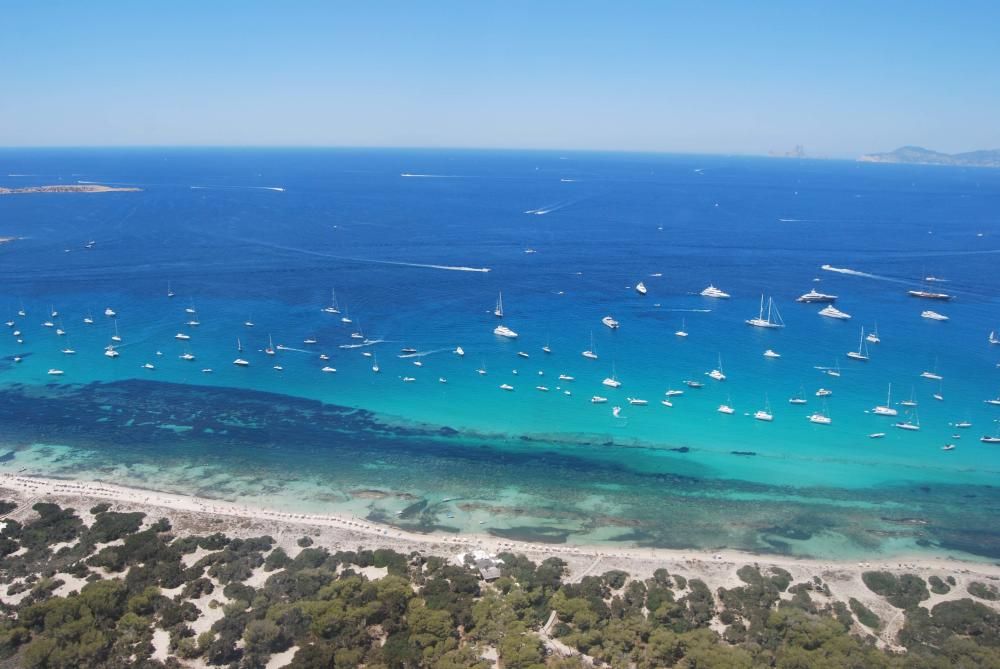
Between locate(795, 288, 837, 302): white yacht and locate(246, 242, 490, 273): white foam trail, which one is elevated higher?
locate(246, 242, 490, 273): white foam trail

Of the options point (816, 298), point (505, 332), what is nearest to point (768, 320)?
point (816, 298)

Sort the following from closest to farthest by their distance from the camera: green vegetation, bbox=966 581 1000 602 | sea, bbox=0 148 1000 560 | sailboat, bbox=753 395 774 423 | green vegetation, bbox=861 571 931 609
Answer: green vegetation, bbox=861 571 931 609 → green vegetation, bbox=966 581 1000 602 → sea, bbox=0 148 1000 560 → sailboat, bbox=753 395 774 423

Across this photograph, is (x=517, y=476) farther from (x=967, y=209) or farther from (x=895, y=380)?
(x=967, y=209)

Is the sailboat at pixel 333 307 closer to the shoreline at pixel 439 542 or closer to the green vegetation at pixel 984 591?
the shoreline at pixel 439 542

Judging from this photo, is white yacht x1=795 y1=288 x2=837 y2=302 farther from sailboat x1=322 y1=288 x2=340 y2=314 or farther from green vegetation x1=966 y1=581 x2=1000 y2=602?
sailboat x1=322 y1=288 x2=340 y2=314

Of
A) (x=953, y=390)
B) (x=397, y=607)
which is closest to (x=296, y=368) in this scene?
(x=397, y=607)

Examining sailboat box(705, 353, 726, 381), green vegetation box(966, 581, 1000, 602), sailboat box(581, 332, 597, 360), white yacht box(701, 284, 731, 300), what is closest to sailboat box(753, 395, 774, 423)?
sailboat box(705, 353, 726, 381)

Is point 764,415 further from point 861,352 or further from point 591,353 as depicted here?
point 861,352

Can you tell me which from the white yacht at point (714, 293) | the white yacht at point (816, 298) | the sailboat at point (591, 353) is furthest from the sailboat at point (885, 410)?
the white yacht at point (714, 293)
